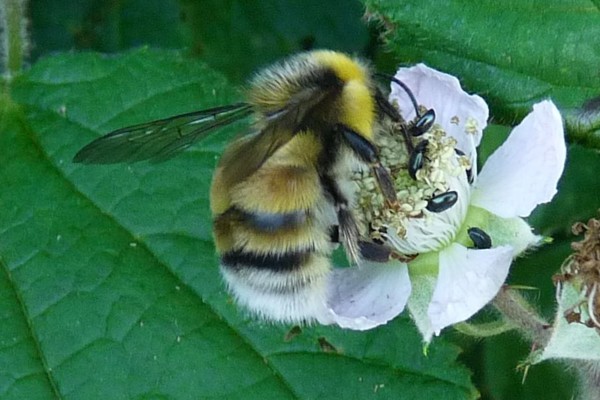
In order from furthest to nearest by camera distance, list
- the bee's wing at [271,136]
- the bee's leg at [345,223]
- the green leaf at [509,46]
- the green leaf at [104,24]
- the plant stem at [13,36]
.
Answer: the green leaf at [104,24]
the plant stem at [13,36]
the green leaf at [509,46]
the bee's leg at [345,223]
the bee's wing at [271,136]

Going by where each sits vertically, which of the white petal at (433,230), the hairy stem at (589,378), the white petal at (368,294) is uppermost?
the white petal at (433,230)

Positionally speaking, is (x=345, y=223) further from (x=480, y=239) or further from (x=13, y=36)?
(x=13, y=36)

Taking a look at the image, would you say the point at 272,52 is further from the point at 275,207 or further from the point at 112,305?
the point at 275,207

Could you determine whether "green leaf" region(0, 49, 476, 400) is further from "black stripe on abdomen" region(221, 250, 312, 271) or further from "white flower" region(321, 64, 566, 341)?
"black stripe on abdomen" region(221, 250, 312, 271)

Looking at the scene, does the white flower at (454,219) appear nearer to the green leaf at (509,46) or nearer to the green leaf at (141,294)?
the green leaf at (509,46)

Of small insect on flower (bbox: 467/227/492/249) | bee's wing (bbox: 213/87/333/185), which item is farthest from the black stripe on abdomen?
small insect on flower (bbox: 467/227/492/249)

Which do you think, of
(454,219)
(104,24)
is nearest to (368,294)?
(454,219)

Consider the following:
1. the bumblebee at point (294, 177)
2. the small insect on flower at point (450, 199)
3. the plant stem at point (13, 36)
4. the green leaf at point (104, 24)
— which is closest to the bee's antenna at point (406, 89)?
the small insect on flower at point (450, 199)
